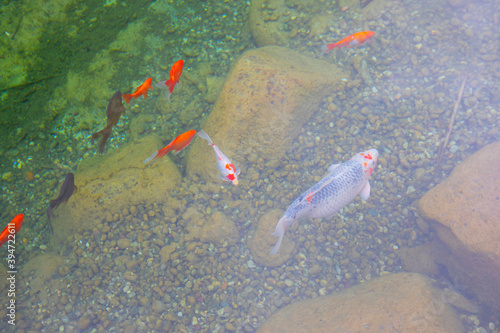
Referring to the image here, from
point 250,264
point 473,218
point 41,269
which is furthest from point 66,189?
point 473,218

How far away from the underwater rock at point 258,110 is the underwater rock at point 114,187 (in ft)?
1.69

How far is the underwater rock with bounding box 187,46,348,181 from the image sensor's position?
14.0ft

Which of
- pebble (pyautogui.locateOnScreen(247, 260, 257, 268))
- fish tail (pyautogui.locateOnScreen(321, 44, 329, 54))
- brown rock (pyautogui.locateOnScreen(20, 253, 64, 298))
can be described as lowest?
pebble (pyautogui.locateOnScreen(247, 260, 257, 268))

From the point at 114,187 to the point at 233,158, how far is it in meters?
1.84

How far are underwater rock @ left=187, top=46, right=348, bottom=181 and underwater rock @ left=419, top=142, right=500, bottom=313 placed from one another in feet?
6.91

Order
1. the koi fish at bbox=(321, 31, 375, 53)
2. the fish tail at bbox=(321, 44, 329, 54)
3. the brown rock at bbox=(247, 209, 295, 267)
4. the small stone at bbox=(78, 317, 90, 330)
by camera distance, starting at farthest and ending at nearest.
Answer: the fish tail at bbox=(321, 44, 329, 54)
the koi fish at bbox=(321, 31, 375, 53)
the brown rock at bbox=(247, 209, 295, 267)
the small stone at bbox=(78, 317, 90, 330)

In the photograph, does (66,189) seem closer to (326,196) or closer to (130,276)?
(130,276)

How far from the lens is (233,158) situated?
4352mm

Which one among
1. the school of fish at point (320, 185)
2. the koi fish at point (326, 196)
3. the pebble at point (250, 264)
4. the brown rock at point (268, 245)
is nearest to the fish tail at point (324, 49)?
the school of fish at point (320, 185)

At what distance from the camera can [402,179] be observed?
13.6 feet

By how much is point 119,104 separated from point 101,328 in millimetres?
2895

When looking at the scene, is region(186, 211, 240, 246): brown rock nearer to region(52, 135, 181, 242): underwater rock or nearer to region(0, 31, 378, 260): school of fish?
region(52, 135, 181, 242): underwater rock

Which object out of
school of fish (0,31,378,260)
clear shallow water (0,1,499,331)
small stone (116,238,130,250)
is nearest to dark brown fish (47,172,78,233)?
school of fish (0,31,378,260)

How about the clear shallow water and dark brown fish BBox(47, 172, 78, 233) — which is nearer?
dark brown fish BBox(47, 172, 78, 233)
